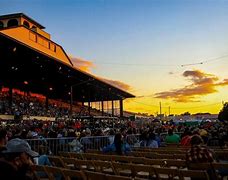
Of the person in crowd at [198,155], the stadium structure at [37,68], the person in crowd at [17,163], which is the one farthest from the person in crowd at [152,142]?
the stadium structure at [37,68]

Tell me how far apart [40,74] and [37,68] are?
4.53m

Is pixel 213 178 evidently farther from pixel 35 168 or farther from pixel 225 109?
pixel 225 109

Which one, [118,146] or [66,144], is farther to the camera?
[66,144]

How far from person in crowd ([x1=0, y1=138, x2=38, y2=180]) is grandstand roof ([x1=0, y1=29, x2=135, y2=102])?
27303 mm

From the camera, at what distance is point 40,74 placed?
52.8 meters

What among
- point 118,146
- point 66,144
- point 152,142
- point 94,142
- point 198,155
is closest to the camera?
point 198,155

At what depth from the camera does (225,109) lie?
102000 mm

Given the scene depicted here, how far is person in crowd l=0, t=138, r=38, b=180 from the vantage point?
3.96 m

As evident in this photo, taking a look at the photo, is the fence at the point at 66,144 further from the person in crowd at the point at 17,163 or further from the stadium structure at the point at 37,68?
the stadium structure at the point at 37,68

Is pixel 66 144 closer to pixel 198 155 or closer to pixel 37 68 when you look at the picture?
pixel 198 155

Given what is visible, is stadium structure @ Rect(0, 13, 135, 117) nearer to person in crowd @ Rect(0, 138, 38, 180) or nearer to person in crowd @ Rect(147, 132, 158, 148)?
person in crowd @ Rect(147, 132, 158, 148)

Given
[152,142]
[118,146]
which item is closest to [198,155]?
[118,146]

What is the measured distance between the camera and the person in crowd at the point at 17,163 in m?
3.96

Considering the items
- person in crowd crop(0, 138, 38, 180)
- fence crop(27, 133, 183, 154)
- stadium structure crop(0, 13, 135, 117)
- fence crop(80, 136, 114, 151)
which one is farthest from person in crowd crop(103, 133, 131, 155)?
stadium structure crop(0, 13, 135, 117)
